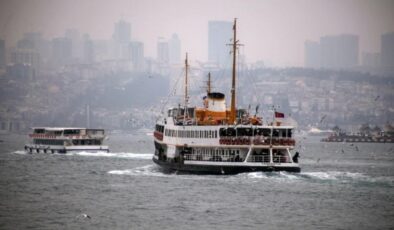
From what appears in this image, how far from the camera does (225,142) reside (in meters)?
83.5

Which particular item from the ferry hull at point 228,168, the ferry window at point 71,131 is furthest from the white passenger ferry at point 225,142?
the ferry window at point 71,131

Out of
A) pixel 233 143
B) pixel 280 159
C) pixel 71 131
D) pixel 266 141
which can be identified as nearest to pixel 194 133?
pixel 233 143

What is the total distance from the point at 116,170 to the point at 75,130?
107 ft

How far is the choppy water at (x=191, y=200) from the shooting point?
204 feet

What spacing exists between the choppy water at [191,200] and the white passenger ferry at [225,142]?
0.86m

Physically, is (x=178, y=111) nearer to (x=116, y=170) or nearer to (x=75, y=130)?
(x=116, y=170)

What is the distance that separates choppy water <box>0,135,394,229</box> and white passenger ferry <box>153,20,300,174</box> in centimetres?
86

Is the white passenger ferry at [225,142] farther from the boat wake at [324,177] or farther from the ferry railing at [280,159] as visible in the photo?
the boat wake at [324,177]

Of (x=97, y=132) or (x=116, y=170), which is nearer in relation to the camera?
(x=116, y=170)

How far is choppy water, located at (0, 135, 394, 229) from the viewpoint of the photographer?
62125 mm

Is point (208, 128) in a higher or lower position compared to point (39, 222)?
higher

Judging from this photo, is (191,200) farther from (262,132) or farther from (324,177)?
(324,177)

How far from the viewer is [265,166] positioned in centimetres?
8244

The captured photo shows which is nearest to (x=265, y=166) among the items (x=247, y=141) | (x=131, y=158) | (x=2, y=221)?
(x=247, y=141)
